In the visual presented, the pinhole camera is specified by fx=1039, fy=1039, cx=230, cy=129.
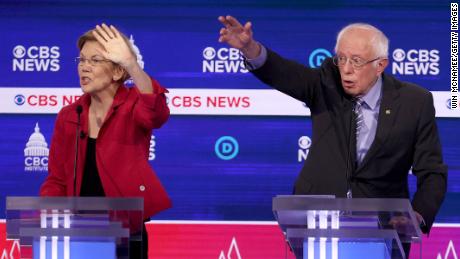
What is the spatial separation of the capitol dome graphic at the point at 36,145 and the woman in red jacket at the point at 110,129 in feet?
4.09

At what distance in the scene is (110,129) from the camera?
4.13 m

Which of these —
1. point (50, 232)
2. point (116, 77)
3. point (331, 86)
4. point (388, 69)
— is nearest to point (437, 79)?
point (388, 69)

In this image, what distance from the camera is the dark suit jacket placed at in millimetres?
4051

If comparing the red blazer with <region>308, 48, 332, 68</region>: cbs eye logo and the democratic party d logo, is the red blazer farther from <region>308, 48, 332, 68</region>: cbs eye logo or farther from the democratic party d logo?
<region>308, 48, 332, 68</region>: cbs eye logo

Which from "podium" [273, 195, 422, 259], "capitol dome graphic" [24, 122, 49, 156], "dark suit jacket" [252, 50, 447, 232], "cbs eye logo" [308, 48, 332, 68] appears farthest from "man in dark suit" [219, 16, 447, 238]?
"capitol dome graphic" [24, 122, 49, 156]

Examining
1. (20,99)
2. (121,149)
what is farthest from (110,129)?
(20,99)

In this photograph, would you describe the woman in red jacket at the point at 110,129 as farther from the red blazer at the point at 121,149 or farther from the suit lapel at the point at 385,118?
the suit lapel at the point at 385,118

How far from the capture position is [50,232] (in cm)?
319

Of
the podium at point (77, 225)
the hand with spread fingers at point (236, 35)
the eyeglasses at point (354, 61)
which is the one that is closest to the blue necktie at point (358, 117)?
the eyeglasses at point (354, 61)

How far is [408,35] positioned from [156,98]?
1.90 meters

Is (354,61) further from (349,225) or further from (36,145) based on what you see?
(36,145)

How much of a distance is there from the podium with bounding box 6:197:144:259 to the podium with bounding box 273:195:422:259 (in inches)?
18.9

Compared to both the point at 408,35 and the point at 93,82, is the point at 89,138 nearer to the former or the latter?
the point at 93,82

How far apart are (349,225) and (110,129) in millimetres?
1356
